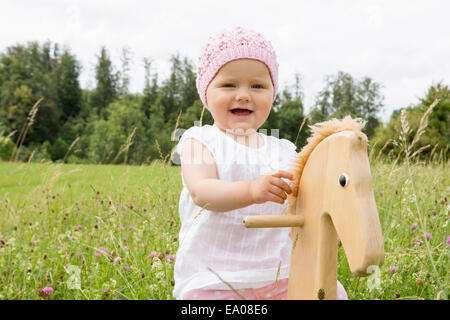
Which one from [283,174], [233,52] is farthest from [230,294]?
[233,52]

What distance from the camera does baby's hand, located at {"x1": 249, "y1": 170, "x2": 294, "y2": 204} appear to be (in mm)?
1263

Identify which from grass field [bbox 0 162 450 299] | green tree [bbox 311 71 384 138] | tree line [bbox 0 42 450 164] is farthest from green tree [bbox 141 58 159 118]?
grass field [bbox 0 162 450 299]

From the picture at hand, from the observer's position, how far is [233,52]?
161 cm

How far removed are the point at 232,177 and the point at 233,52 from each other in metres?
0.50

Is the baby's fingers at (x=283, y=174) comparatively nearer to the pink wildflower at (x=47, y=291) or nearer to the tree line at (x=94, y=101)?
the pink wildflower at (x=47, y=291)

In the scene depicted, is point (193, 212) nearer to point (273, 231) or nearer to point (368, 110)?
point (273, 231)

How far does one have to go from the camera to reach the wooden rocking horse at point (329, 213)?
3.52 ft

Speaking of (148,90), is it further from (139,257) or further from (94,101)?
(139,257)

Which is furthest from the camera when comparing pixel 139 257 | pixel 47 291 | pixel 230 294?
pixel 139 257

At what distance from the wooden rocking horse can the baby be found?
0.20 m

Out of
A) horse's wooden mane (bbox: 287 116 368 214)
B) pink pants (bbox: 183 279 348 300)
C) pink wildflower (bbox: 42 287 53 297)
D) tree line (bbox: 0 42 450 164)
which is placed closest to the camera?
horse's wooden mane (bbox: 287 116 368 214)

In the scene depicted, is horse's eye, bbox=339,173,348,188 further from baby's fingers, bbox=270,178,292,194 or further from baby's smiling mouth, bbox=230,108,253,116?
baby's smiling mouth, bbox=230,108,253,116

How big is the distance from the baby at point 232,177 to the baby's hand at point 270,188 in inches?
9.4
